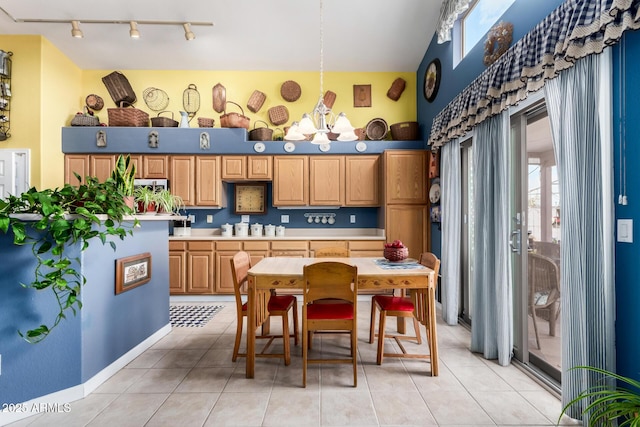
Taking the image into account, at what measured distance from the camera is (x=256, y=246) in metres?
4.70

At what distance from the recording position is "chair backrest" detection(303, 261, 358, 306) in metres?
2.22

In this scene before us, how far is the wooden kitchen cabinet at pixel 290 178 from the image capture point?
193 inches

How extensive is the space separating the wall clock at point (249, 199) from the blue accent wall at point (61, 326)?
99.4 inches

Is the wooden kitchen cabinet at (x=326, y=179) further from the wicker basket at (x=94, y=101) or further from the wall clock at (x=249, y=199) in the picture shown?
the wicker basket at (x=94, y=101)

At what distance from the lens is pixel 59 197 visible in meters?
2.05

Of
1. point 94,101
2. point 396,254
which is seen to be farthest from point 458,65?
point 94,101

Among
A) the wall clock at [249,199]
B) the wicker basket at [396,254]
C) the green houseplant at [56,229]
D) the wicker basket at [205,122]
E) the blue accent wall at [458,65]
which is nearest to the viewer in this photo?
the green houseplant at [56,229]

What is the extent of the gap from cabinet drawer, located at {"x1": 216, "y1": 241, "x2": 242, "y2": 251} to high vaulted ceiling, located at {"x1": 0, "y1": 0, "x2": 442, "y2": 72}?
281 cm

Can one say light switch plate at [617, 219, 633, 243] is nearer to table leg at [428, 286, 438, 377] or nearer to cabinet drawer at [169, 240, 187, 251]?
table leg at [428, 286, 438, 377]

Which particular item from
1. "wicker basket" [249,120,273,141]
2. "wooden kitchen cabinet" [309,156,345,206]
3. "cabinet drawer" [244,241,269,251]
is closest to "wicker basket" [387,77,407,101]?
"wooden kitchen cabinet" [309,156,345,206]

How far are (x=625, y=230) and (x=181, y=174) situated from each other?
489 centimetres

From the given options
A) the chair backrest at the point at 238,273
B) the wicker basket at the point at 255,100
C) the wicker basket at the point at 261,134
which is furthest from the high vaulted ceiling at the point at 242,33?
the chair backrest at the point at 238,273

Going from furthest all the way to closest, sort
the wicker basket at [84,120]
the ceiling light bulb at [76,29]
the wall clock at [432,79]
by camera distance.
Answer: the wicker basket at [84,120]
the wall clock at [432,79]
the ceiling light bulb at [76,29]

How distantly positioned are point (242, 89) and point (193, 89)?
777 mm
